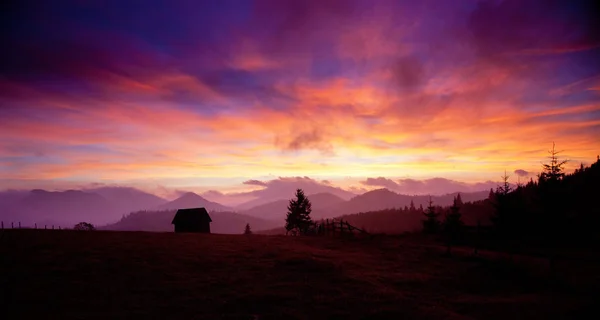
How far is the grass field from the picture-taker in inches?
603

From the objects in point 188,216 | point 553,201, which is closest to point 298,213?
point 188,216

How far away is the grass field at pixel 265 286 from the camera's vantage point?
Answer: 15.3 meters

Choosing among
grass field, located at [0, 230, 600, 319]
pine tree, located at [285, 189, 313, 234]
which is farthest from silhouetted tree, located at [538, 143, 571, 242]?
pine tree, located at [285, 189, 313, 234]

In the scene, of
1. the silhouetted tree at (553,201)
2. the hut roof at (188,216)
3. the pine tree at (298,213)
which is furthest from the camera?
the pine tree at (298,213)

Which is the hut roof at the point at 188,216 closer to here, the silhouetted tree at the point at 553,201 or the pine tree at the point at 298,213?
the pine tree at the point at 298,213

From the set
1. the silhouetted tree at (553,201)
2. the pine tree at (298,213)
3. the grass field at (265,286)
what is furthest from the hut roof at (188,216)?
the silhouetted tree at (553,201)

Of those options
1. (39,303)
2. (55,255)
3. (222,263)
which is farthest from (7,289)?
(222,263)

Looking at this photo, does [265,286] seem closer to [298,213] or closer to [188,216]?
[188,216]

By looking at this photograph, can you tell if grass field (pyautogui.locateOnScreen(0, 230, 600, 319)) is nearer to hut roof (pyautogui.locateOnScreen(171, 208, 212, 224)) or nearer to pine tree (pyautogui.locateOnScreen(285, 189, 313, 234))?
hut roof (pyautogui.locateOnScreen(171, 208, 212, 224))

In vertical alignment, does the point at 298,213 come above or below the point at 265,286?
above

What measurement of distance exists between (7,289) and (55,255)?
900cm

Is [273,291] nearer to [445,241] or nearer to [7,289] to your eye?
[7,289]

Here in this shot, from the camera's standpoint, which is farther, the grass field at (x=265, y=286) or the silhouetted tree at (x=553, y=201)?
the silhouetted tree at (x=553, y=201)

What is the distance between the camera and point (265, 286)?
19.5 metres
